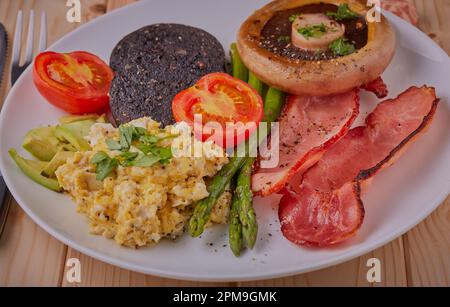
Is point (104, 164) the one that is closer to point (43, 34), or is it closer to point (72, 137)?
point (72, 137)

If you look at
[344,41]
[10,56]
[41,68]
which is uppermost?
[344,41]

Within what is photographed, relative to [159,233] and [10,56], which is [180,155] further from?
[10,56]

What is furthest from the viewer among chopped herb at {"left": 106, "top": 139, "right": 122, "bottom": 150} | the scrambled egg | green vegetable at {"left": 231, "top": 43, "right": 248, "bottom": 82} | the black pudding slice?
green vegetable at {"left": 231, "top": 43, "right": 248, "bottom": 82}

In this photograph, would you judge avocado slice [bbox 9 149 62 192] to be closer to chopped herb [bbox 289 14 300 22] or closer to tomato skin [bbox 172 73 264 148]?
tomato skin [bbox 172 73 264 148]

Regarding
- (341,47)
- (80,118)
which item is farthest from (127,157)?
(341,47)

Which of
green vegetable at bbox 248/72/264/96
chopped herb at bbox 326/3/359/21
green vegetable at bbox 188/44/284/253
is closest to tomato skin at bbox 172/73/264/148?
green vegetable at bbox 188/44/284/253

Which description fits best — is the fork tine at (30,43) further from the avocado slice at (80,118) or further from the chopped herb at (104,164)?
the chopped herb at (104,164)

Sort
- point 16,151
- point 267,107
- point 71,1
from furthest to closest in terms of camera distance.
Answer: point 71,1
point 267,107
point 16,151

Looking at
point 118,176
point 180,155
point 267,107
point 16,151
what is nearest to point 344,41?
point 267,107
